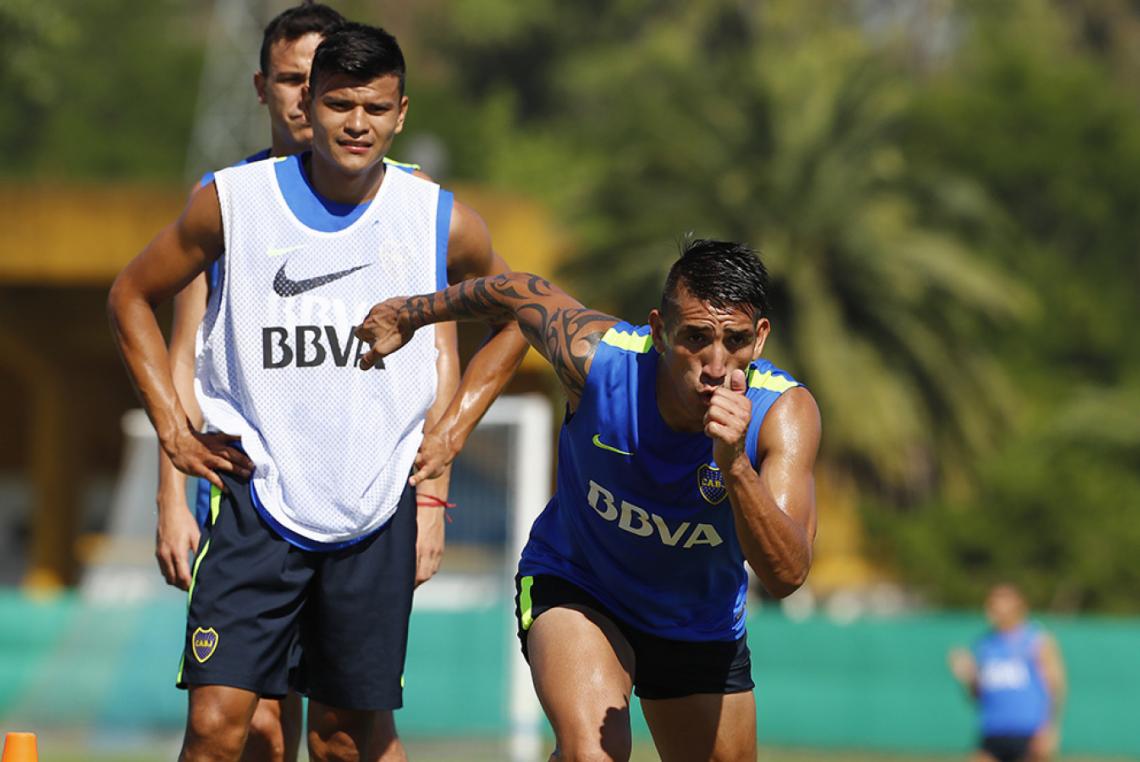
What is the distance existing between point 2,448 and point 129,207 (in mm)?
13174

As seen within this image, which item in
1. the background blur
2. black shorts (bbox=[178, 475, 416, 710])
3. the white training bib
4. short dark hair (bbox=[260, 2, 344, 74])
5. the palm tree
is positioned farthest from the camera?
the palm tree

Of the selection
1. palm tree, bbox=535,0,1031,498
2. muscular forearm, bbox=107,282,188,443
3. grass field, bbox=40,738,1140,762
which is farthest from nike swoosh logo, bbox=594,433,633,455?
palm tree, bbox=535,0,1031,498

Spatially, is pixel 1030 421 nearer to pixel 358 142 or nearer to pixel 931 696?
pixel 931 696

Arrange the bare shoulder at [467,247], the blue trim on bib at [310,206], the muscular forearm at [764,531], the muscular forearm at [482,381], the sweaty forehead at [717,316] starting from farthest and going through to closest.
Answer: the bare shoulder at [467,247]
the muscular forearm at [482,381]
the blue trim on bib at [310,206]
the sweaty forehead at [717,316]
the muscular forearm at [764,531]

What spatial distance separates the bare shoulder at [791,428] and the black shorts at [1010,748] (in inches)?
441

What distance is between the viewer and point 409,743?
74.8ft

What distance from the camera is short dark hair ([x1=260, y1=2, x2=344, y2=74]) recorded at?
7105 mm

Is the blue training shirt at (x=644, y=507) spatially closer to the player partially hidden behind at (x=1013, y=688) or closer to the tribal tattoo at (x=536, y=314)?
the tribal tattoo at (x=536, y=314)

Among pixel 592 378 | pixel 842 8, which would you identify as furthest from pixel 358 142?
pixel 842 8

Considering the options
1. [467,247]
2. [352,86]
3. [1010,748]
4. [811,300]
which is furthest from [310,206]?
[811,300]

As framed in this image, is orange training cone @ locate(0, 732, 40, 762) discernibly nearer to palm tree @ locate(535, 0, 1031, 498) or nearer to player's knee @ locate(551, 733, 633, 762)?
player's knee @ locate(551, 733, 633, 762)

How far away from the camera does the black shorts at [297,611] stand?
6.39m

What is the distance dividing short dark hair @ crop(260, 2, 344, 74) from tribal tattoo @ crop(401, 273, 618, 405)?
119 centimetres

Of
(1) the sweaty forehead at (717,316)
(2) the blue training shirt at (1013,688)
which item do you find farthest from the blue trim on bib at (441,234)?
(2) the blue training shirt at (1013,688)
